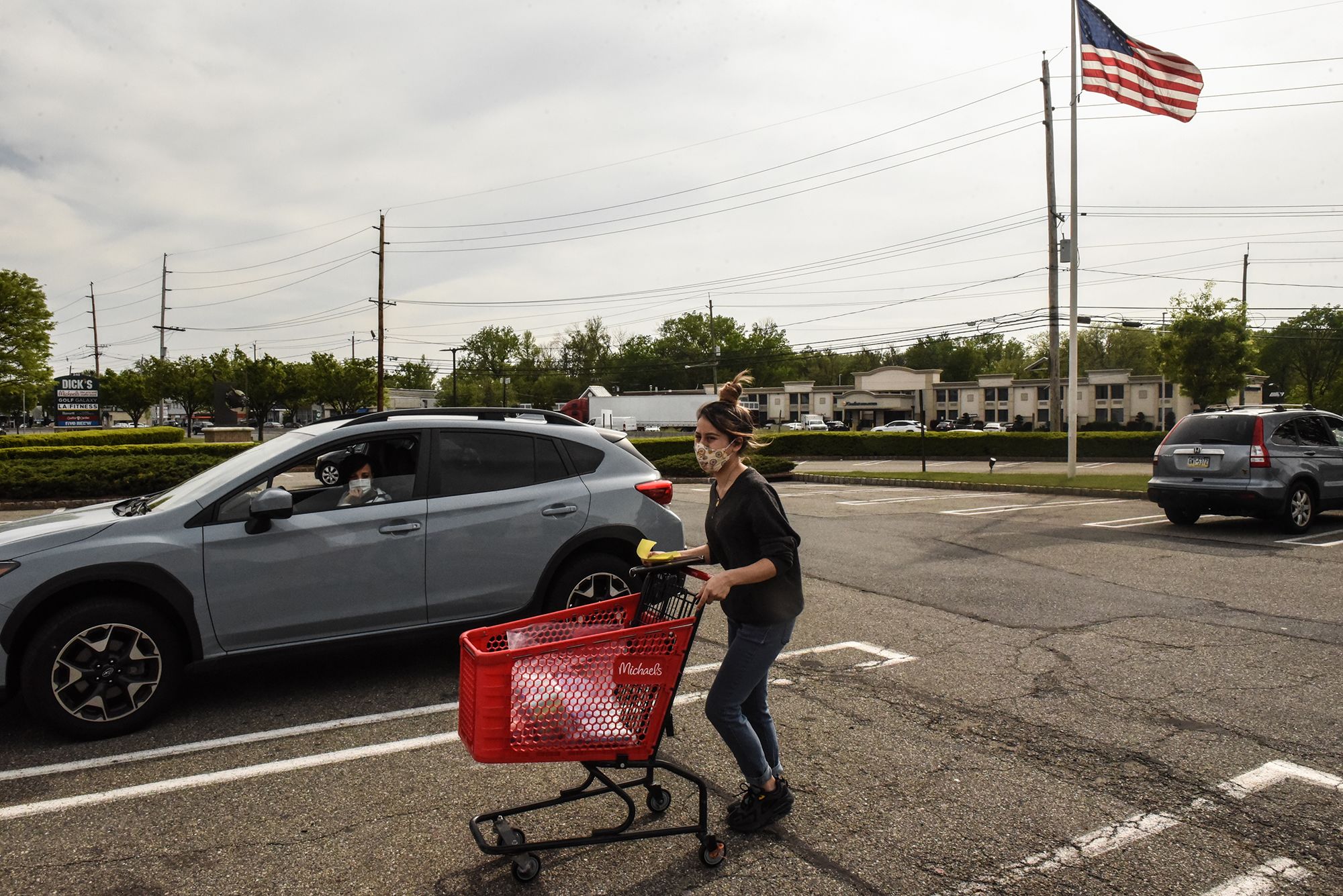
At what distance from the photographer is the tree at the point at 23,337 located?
4488cm

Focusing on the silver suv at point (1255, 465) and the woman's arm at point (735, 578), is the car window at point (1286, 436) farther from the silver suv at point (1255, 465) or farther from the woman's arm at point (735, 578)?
the woman's arm at point (735, 578)

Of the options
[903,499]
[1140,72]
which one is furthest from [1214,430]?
[1140,72]

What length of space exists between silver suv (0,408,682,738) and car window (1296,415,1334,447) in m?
11.3

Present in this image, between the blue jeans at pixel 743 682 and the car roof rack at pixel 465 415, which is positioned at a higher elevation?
the car roof rack at pixel 465 415

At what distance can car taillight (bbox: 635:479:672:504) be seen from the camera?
610cm

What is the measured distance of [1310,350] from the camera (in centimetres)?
8388

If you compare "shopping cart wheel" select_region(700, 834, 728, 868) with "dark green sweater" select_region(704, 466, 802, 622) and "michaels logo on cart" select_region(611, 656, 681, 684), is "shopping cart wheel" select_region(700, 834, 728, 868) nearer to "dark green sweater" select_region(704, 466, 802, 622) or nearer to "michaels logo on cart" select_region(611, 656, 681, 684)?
"michaels logo on cart" select_region(611, 656, 681, 684)

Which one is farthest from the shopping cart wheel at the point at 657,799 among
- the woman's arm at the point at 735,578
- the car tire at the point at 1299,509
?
the car tire at the point at 1299,509

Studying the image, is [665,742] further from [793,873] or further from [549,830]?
[793,873]

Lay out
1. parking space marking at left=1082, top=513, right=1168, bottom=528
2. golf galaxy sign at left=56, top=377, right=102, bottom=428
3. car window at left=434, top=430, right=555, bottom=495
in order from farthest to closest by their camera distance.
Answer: golf galaxy sign at left=56, top=377, right=102, bottom=428
parking space marking at left=1082, top=513, right=1168, bottom=528
car window at left=434, top=430, right=555, bottom=495

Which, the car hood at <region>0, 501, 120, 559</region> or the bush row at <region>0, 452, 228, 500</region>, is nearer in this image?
the car hood at <region>0, 501, 120, 559</region>

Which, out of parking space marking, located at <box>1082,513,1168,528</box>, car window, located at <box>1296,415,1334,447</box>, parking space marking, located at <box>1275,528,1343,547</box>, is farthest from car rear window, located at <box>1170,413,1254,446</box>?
parking space marking, located at <box>1082,513,1168,528</box>

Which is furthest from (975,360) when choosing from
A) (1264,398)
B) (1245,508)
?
(1245,508)

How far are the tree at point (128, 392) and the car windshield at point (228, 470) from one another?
79657 millimetres
